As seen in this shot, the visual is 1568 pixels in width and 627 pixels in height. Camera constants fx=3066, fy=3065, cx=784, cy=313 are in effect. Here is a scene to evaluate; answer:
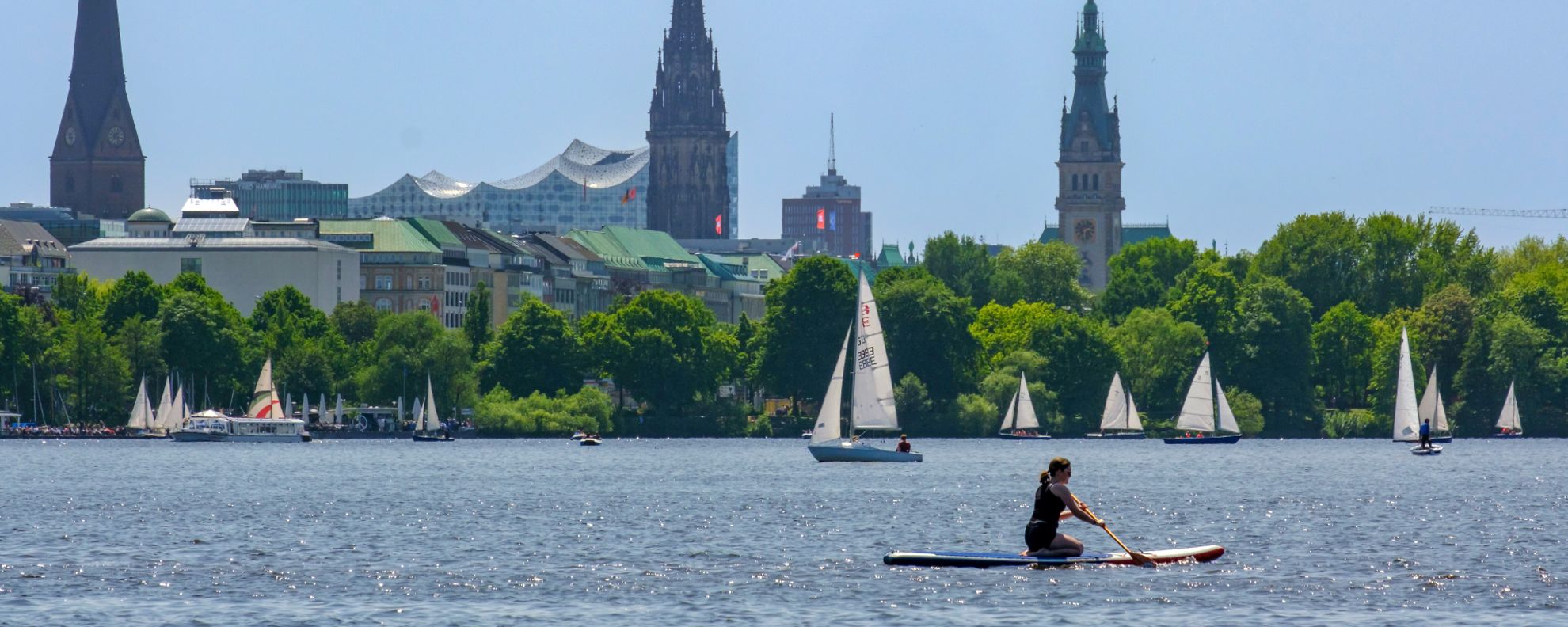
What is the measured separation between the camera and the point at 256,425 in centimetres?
16988

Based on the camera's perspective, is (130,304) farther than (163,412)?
Yes

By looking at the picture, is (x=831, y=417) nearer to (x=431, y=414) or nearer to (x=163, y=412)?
(x=431, y=414)

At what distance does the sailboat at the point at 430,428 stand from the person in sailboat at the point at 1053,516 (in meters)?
113

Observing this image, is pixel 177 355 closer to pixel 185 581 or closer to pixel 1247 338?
pixel 1247 338

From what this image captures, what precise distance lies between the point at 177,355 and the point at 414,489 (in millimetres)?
76470

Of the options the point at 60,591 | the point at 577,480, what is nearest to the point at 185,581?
the point at 60,591

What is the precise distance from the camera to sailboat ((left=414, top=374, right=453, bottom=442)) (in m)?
170

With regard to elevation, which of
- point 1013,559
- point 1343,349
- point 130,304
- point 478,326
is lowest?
point 1013,559

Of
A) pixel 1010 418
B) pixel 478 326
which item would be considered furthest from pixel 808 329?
pixel 478 326

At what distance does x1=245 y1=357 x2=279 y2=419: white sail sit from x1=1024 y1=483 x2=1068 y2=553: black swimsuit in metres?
116

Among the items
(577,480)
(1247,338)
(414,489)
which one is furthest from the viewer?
(1247,338)

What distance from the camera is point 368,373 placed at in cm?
18112

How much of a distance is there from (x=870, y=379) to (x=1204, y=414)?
47.4 m

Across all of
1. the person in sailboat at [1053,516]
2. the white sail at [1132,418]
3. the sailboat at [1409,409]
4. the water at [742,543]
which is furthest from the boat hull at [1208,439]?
the person in sailboat at [1053,516]
